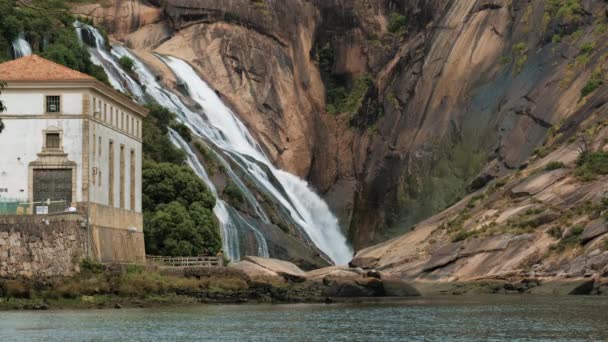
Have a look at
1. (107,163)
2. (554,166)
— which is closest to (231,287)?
(107,163)

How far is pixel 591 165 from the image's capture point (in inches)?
3620

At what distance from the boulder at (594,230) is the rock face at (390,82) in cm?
1086

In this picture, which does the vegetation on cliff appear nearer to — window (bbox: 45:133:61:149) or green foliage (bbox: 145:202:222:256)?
green foliage (bbox: 145:202:222:256)

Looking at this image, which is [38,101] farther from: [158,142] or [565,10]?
[565,10]

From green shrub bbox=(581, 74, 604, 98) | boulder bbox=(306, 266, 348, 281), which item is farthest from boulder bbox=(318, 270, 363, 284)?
green shrub bbox=(581, 74, 604, 98)

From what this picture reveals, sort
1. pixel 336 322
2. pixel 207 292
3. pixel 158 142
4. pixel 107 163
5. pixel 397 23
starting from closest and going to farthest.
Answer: pixel 336 322 → pixel 207 292 → pixel 107 163 → pixel 158 142 → pixel 397 23

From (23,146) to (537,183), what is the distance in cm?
3676

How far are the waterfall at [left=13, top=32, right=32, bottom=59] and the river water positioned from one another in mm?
44710

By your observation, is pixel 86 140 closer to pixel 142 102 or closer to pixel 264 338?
pixel 264 338

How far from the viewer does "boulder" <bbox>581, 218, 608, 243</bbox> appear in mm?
81431

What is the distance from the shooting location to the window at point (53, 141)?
76.3 m

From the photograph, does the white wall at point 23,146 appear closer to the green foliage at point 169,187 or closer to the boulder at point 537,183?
the green foliage at point 169,187

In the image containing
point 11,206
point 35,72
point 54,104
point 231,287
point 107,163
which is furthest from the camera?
point 107,163

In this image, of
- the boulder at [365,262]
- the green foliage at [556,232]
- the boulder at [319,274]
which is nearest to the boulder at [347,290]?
the boulder at [319,274]
